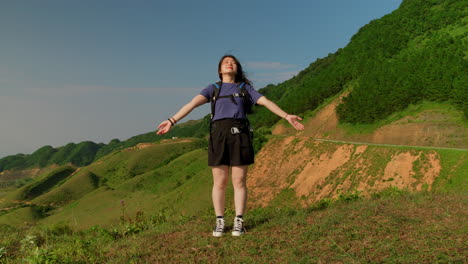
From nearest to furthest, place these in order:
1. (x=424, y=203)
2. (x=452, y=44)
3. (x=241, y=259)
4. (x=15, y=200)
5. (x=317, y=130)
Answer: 1. (x=241, y=259)
2. (x=424, y=203)
3. (x=452, y=44)
4. (x=317, y=130)
5. (x=15, y=200)

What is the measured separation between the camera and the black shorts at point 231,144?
15.4ft

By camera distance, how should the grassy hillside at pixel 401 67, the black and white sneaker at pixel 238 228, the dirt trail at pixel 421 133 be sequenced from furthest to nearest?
the grassy hillside at pixel 401 67, the dirt trail at pixel 421 133, the black and white sneaker at pixel 238 228

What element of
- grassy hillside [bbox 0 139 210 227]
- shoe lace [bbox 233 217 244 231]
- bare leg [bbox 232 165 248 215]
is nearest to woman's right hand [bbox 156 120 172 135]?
bare leg [bbox 232 165 248 215]

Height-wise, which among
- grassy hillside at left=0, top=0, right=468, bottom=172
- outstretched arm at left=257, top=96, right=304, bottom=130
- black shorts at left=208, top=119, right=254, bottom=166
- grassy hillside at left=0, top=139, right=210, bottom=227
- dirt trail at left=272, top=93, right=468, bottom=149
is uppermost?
grassy hillside at left=0, top=0, right=468, bottom=172

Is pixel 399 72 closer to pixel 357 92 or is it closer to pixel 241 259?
pixel 357 92

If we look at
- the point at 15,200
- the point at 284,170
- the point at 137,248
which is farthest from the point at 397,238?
the point at 15,200

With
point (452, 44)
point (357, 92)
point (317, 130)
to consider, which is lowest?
point (317, 130)

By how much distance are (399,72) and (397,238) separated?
142 feet

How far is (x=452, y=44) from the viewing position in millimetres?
40031

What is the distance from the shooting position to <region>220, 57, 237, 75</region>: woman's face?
17.0 ft

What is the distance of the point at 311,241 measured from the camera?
396cm

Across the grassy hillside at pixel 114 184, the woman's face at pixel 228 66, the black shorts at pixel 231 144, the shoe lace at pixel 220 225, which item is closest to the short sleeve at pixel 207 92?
the woman's face at pixel 228 66

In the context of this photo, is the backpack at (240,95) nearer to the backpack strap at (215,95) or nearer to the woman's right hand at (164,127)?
the backpack strap at (215,95)

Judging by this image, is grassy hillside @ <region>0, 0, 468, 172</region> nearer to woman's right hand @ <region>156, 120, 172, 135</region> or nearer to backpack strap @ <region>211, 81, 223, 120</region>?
backpack strap @ <region>211, 81, 223, 120</region>
